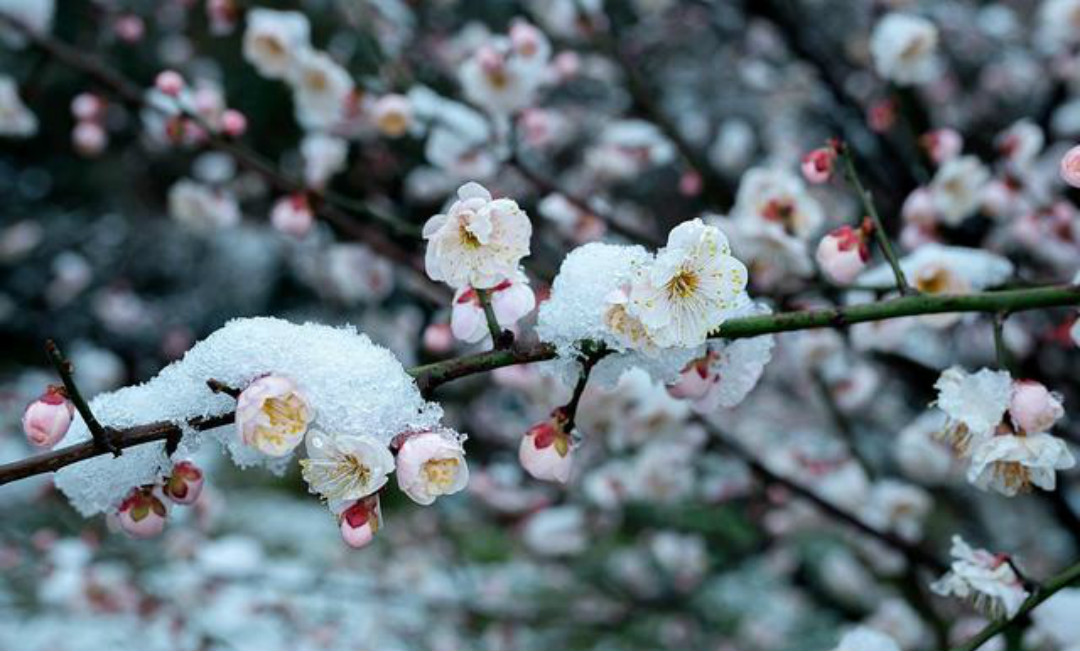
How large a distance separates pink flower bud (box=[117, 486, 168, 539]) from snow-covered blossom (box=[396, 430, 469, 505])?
11.3 inches

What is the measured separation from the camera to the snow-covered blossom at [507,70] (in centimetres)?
212

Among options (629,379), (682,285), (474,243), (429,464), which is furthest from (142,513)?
(629,379)

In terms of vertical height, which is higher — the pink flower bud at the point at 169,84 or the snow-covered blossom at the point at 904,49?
the snow-covered blossom at the point at 904,49

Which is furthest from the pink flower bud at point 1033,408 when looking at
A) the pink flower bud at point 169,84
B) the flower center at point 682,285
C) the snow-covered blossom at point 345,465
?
the pink flower bud at point 169,84

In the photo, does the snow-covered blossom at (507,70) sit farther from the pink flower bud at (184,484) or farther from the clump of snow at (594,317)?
the pink flower bud at (184,484)

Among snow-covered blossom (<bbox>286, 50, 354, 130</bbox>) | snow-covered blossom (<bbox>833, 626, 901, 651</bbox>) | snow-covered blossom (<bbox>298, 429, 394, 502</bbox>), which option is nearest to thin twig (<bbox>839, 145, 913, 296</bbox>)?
snow-covered blossom (<bbox>833, 626, 901, 651</bbox>)

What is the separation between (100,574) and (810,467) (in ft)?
7.59

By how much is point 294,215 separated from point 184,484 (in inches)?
36.4

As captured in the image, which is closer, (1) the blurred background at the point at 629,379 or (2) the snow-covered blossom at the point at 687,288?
(2) the snow-covered blossom at the point at 687,288

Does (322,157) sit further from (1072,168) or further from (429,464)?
(1072,168)

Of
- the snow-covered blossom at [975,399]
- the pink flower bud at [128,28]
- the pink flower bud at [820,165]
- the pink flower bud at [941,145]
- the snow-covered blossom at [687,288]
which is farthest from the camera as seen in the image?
the pink flower bud at [128,28]

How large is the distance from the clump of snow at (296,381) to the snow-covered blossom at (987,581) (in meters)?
0.62

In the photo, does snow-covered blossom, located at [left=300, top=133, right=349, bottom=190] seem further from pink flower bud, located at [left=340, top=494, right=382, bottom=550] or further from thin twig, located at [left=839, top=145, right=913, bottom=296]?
pink flower bud, located at [left=340, top=494, right=382, bottom=550]

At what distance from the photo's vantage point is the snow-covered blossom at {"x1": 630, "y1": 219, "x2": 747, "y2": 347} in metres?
0.91
